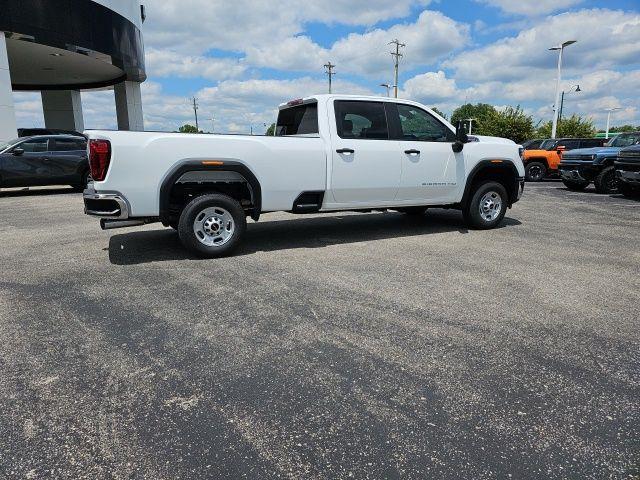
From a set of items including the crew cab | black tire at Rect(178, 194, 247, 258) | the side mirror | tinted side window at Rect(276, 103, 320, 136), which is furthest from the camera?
the crew cab

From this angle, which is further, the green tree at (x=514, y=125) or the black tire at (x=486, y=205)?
the green tree at (x=514, y=125)

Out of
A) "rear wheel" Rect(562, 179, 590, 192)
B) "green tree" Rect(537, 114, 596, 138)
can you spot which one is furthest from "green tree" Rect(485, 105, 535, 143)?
"rear wheel" Rect(562, 179, 590, 192)

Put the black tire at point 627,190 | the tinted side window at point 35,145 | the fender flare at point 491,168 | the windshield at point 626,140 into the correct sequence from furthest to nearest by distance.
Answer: the windshield at point 626,140 → the black tire at point 627,190 → the tinted side window at point 35,145 → the fender flare at point 491,168

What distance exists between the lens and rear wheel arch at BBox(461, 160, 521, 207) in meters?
7.58

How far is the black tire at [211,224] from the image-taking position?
5.61 m

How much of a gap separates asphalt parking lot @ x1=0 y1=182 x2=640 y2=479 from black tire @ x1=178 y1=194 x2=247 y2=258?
0.23 m

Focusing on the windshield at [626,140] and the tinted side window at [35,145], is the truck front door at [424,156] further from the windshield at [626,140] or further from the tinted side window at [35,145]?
the tinted side window at [35,145]

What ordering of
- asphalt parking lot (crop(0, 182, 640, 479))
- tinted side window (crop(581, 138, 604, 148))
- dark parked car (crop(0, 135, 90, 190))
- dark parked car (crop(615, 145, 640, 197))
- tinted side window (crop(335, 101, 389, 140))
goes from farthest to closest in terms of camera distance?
tinted side window (crop(581, 138, 604, 148))
dark parked car (crop(0, 135, 90, 190))
dark parked car (crop(615, 145, 640, 197))
tinted side window (crop(335, 101, 389, 140))
asphalt parking lot (crop(0, 182, 640, 479))

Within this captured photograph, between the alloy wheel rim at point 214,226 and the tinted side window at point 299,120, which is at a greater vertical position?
the tinted side window at point 299,120

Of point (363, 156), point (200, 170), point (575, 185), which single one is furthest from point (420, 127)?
point (575, 185)

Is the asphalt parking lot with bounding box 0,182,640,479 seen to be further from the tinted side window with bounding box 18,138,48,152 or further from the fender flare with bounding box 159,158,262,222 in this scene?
the tinted side window with bounding box 18,138,48,152

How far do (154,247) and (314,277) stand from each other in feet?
8.74

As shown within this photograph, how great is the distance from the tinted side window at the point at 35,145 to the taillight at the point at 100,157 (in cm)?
949

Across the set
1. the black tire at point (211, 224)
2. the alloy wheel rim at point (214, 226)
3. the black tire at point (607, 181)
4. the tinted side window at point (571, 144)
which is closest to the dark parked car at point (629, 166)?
the black tire at point (607, 181)
